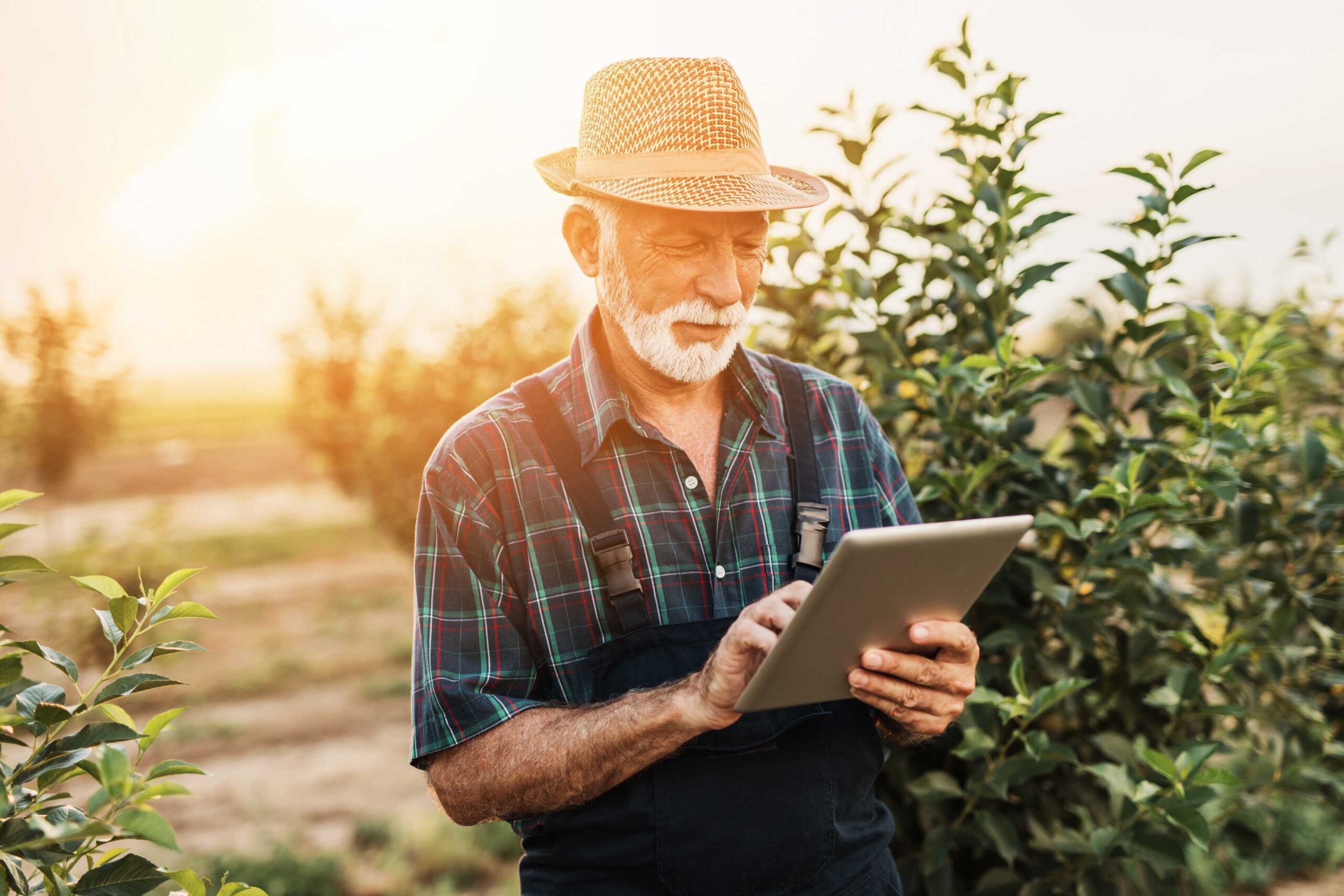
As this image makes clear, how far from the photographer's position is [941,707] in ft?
4.92

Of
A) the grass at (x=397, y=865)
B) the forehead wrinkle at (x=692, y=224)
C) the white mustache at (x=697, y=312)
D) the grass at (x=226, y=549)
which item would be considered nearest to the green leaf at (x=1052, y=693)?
the white mustache at (x=697, y=312)

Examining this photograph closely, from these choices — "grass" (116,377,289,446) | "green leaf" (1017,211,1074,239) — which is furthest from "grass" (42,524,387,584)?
"green leaf" (1017,211,1074,239)

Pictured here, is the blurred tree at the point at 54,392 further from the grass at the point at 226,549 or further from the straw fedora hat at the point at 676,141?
the straw fedora hat at the point at 676,141

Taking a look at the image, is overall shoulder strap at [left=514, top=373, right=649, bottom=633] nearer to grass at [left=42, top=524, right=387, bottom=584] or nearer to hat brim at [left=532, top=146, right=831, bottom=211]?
hat brim at [left=532, top=146, right=831, bottom=211]

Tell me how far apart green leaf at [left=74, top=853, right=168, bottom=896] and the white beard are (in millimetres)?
1109

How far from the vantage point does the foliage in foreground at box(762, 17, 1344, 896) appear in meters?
2.12

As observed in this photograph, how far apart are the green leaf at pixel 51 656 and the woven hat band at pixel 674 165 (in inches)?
45.9

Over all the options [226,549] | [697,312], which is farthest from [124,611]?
[226,549]

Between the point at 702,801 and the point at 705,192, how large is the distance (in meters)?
1.04

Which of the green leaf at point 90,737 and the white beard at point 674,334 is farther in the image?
the white beard at point 674,334

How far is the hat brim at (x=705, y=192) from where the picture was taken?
1.67 metres

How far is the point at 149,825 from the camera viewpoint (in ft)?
2.92

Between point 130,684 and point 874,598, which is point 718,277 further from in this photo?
point 130,684

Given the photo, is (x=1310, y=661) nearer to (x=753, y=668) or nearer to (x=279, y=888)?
(x=753, y=668)
